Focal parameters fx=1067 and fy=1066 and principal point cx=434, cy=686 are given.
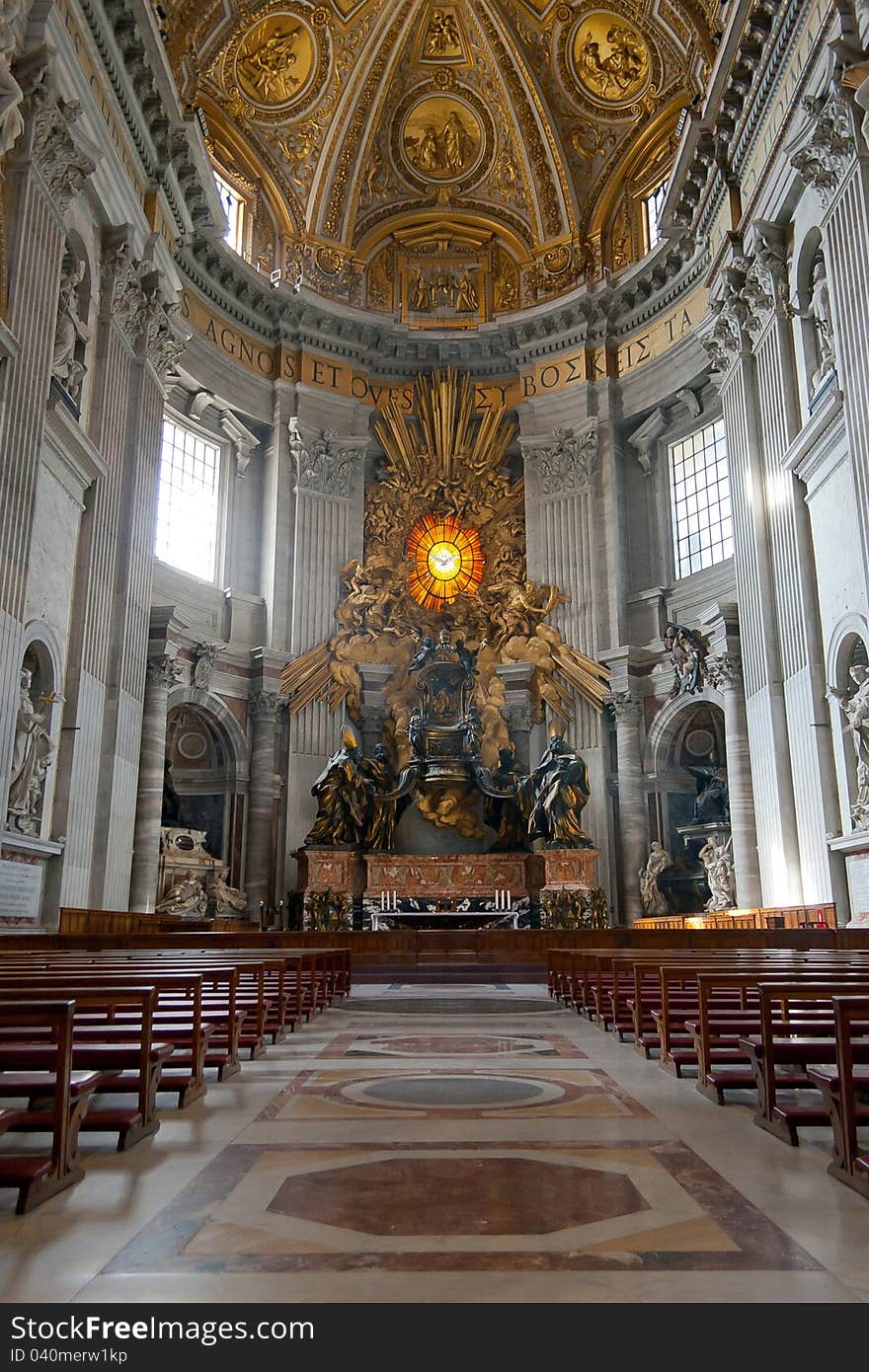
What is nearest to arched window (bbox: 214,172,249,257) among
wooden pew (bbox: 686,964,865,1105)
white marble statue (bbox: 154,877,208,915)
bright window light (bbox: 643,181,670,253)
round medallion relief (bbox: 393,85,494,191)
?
round medallion relief (bbox: 393,85,494,191)

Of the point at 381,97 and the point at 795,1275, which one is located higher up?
the point at 381,97

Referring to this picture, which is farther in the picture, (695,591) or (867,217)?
(695,591)

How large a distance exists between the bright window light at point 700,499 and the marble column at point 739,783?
2.83 m

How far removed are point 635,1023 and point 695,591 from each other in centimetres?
1529

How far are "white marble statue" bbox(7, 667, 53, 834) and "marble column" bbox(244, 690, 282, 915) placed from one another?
7315 millimetres

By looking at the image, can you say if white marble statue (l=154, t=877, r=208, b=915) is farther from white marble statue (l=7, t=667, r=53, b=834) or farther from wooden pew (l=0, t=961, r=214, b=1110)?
wooden pew (l=0, t=961, r=214, b=1110)

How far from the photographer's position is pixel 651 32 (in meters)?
21.5

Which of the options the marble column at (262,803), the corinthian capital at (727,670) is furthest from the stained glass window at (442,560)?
the corinthian capital at (727,670)

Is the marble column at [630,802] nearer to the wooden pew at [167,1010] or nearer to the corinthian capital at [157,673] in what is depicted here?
the corinthian capital at [157,673]

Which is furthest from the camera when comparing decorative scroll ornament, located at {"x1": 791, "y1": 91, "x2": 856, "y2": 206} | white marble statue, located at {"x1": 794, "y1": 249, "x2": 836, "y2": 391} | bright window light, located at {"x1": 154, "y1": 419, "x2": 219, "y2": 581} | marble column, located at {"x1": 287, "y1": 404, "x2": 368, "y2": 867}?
marble column, located at {"x1": 287, "y1": 404, "x2": 368, "y2": 867}

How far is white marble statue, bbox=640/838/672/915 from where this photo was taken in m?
19.1

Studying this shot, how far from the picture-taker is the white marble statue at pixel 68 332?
13945 millimetres
